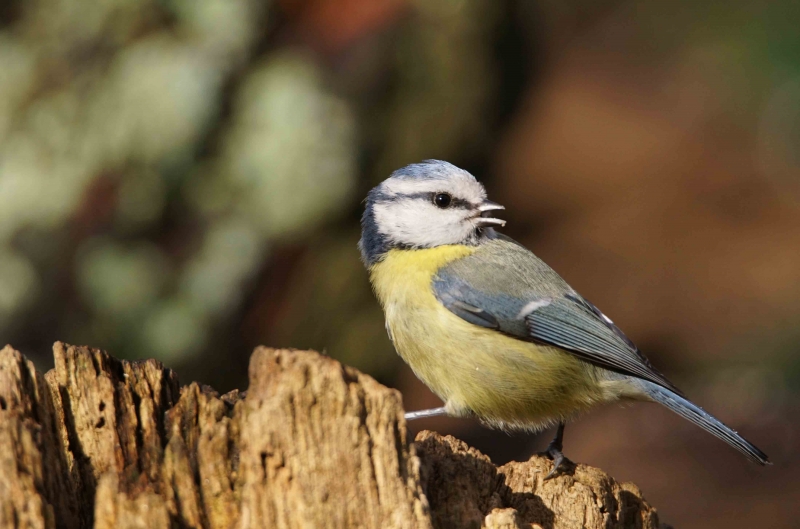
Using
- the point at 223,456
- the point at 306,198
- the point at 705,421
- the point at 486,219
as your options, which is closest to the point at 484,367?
the point at 486,219

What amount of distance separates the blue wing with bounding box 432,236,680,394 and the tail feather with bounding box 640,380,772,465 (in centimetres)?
4

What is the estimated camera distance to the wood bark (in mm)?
1619

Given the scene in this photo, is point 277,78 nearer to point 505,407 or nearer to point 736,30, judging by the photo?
point 505,407

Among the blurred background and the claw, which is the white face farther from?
the blurred background

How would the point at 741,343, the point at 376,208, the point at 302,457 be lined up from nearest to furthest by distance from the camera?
1. the point at 302,457
2. the point at 376,208
3. the point at 741,343

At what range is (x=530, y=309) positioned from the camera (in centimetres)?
289

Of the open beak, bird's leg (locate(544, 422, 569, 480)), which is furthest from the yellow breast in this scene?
the open beak

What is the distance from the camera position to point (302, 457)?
5.46ft

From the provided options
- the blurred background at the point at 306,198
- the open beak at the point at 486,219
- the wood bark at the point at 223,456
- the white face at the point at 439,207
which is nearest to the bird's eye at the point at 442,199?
the white face at the point at 439,207

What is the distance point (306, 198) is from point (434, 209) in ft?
5.67

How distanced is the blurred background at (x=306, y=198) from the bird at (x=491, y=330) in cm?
107

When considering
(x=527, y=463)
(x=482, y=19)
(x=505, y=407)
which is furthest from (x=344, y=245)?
(x=527, y=463)

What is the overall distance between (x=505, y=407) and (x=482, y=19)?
353 cm

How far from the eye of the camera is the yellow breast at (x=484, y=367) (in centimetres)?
277
